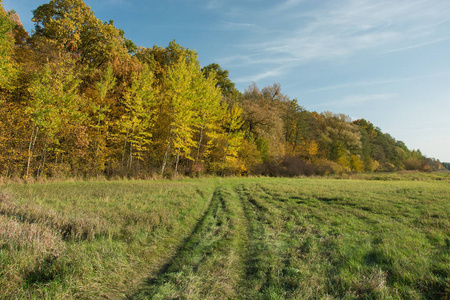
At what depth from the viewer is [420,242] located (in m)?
5.32

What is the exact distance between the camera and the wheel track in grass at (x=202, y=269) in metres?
3.57

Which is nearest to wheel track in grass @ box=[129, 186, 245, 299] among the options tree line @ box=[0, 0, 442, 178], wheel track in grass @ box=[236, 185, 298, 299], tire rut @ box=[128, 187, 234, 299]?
Answer: tire rut @ box=[128, 187, 234, 299]

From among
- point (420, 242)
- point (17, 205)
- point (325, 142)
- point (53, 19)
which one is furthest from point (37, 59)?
point (325, 142)

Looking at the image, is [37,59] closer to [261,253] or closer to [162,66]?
[162,66]

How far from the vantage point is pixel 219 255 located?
5.05 m

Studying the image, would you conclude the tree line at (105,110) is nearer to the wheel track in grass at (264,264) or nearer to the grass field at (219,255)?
the grass field at (219,255)

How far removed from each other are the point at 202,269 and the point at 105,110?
20.8 meters

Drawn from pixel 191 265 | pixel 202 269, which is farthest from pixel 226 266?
pixel 191 265

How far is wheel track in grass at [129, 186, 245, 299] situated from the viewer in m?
3.57

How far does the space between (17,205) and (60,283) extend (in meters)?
5.73

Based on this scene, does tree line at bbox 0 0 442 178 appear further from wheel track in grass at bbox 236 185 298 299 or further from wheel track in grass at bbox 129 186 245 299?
wheel track in grass at bbox 236 185 298 299

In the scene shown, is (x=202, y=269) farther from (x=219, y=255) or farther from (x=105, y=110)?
(x=105, y=110)

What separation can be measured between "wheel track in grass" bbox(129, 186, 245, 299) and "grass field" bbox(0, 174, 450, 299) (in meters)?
0.02

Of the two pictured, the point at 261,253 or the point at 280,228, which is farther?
the point at 280,228
